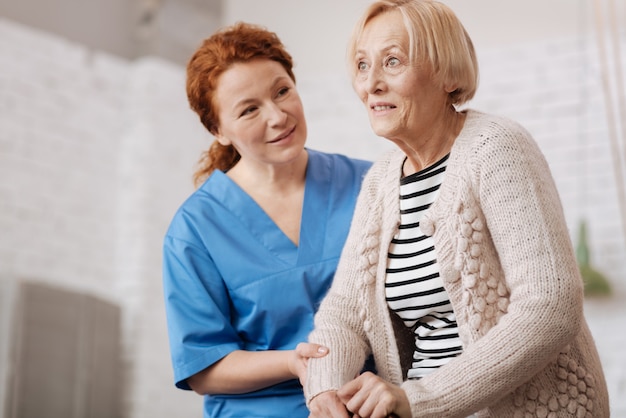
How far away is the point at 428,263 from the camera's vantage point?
52.6 inches

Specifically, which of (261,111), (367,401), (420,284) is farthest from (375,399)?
(261,111)

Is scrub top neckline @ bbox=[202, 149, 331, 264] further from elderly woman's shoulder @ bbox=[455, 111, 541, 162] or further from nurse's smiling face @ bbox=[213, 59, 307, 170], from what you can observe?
elderly woman's shoulder @ bbox=[455, 111, 541, 162]

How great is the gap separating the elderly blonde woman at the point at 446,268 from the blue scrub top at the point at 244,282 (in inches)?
10.0

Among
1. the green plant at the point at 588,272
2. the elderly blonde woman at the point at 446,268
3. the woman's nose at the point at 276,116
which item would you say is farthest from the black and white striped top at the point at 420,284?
the green plant at the point at 588,272

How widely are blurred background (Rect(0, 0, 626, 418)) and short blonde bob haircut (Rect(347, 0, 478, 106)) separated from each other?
2166mm

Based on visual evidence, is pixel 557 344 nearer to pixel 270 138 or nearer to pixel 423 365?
pixel 423 365

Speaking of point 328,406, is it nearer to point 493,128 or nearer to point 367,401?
point 367,401

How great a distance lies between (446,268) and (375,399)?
8.4 inches

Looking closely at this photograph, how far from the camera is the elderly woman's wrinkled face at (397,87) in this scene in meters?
1.33

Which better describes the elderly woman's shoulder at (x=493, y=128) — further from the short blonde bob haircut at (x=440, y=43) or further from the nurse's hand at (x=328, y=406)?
the nurse's hand at (x=328, y=406)

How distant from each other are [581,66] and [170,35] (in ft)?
7.34

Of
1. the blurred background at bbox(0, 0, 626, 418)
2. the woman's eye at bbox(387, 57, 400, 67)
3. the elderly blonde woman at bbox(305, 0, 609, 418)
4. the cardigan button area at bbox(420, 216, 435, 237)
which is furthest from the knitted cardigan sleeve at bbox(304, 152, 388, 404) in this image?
the blurred background at bbox(0, 0, 626, 418)

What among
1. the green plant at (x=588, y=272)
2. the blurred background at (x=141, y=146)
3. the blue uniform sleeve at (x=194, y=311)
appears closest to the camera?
the blue uniform sleeve at (x=194, y=311)

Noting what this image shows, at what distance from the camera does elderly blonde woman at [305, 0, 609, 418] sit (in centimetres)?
122
